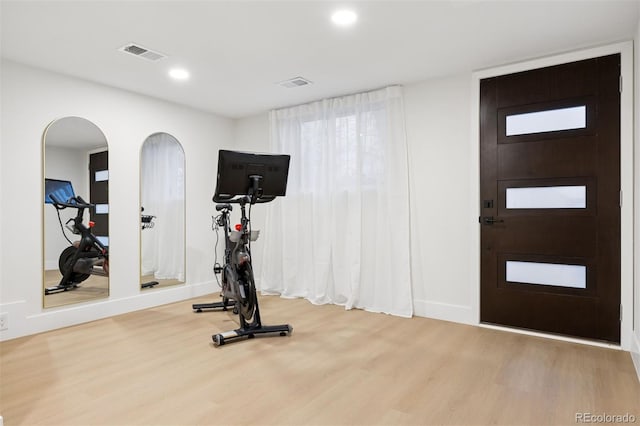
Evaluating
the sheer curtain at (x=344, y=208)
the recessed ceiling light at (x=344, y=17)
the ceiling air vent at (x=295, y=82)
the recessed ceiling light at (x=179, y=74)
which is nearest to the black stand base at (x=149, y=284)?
the sheer curtain at (x=344, y=208)

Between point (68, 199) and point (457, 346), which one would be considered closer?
point (457, 346)

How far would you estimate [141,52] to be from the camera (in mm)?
3262

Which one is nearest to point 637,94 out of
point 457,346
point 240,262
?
point 457,346

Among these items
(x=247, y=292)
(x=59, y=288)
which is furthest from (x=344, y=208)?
(x=59, y=288)

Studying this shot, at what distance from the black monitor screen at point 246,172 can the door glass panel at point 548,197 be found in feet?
7.00

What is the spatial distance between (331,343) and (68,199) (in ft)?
9.68

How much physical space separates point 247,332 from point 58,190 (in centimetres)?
234

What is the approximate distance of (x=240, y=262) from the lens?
10.5 feet

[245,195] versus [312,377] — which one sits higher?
[245,195]

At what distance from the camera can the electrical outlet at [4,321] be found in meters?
3.24

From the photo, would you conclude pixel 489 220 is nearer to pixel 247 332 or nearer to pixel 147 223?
pixel 247 332

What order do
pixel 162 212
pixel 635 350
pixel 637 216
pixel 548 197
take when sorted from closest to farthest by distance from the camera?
1. pixel 635 350
2. pixel 637 216
3. pixel 548 197
4. pixel 162 212

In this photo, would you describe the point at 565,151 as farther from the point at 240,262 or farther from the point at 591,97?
the point at 240,262

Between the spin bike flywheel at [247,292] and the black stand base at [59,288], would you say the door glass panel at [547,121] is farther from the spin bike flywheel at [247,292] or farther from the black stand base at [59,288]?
the black stand base at [59,288]
